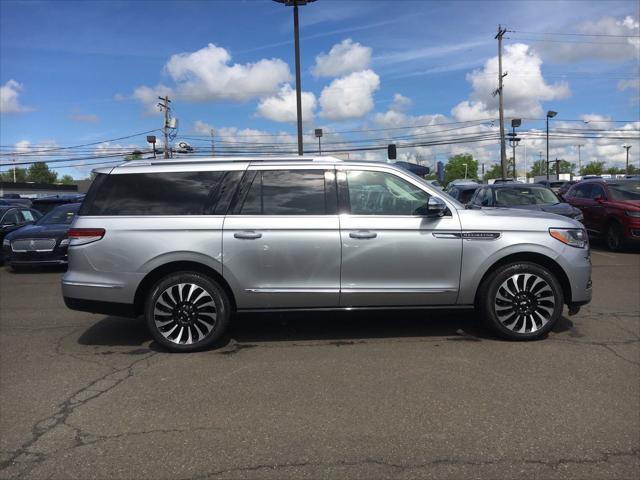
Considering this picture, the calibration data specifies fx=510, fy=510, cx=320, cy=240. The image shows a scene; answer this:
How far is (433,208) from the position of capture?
495 centimetres

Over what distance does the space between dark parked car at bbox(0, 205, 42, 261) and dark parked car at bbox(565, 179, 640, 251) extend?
570 inches

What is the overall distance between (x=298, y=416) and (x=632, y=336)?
3.91 metres

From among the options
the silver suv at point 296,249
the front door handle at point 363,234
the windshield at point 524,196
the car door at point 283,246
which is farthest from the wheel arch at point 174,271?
the windshield at point 524,196

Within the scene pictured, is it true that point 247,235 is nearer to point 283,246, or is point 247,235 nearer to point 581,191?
point 283,246

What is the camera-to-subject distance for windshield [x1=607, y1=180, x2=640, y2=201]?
12375 mm

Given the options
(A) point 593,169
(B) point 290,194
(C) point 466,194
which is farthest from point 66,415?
(A) point 593,169

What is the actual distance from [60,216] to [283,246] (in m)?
9.41

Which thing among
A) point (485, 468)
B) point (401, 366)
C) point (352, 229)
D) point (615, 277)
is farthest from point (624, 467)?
point (615, 277)

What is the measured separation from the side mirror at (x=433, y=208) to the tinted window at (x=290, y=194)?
90 cm

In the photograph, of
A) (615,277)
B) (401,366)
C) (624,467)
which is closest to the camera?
(624,467)

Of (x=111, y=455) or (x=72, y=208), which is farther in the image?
(x=72, y=208)

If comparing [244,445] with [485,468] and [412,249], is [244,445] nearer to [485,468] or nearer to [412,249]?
[485,468]

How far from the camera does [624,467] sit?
116 inches

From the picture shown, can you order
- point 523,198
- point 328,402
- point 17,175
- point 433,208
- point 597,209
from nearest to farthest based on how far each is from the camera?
point 328,402, point 433,208, point 523,198, point 597,209, point 17,175
